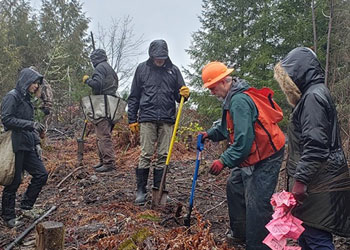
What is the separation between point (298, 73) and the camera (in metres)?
2.65

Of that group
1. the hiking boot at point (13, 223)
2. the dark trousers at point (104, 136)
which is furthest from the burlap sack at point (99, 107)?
the hiking boot at point (13, 223)

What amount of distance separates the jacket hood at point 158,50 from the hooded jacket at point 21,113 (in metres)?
1.65

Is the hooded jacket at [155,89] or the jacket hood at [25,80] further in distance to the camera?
the hooded jacket at [155,89]

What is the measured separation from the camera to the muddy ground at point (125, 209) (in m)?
3.41

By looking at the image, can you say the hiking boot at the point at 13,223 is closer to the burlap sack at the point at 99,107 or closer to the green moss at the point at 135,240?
the green moss at the point at 135,240

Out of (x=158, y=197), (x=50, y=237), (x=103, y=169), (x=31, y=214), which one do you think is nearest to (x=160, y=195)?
(x=158, y=197)

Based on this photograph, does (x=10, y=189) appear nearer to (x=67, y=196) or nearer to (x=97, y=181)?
(x=67, y=196)

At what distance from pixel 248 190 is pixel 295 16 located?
15915 mm

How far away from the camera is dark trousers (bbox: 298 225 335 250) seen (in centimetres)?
260

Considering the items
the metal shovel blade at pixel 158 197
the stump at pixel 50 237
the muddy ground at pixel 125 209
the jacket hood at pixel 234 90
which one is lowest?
the muddy ground at pixel 125 209

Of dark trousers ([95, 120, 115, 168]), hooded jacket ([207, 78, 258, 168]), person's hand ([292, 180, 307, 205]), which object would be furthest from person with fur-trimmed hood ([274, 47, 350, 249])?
dark trousers ([95, 120, 115, 168])

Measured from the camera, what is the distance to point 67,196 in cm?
589

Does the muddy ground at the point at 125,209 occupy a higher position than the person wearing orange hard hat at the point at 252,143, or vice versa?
the person wearing orange hard hat at the point at 252,143

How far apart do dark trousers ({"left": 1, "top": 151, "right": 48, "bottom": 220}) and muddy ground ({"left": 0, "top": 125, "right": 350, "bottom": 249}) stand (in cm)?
25
